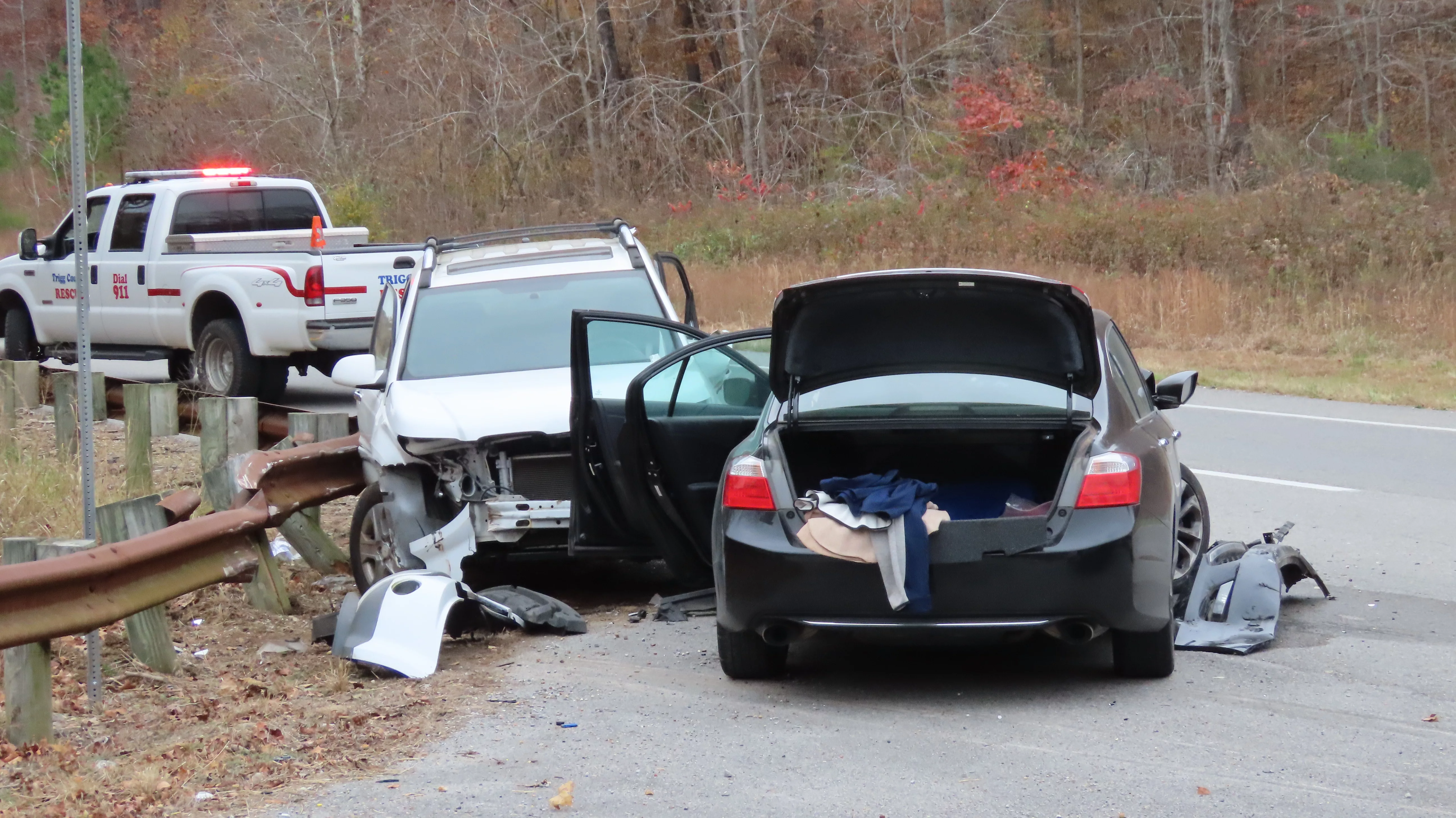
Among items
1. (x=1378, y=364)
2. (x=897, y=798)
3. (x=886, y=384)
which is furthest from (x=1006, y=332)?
(x=1378, y=364)

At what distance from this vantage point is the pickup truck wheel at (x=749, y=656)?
5910mm

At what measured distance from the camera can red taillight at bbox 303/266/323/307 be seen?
13.5 m

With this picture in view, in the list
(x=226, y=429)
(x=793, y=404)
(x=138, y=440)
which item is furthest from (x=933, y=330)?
(x=138, y=440)

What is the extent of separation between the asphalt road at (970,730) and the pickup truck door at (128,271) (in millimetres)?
8926

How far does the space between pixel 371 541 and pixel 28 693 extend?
8.96 ft

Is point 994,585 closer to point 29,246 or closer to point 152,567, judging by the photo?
point 152,567

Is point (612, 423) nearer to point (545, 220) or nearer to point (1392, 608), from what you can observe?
point (1392, 608)

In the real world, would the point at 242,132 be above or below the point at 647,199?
above

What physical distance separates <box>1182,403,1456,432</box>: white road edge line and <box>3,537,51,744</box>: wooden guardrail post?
10140mm

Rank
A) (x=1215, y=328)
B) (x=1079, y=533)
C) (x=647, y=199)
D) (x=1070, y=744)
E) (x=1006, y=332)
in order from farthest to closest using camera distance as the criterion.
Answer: (x=647, y=199), (x=1215, y=328), (x=1006, y=332), (x=1079, y=533), (x=1070, y=744)

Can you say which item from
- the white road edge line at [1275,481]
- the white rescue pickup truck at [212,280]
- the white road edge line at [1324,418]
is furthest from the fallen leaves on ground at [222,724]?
the white road edge line at [1324,418]

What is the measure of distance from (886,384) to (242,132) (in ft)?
139

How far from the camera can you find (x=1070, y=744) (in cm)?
512

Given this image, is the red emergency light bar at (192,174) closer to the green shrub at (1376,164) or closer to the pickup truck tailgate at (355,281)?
the pickup truck tailgate at (355,281)
